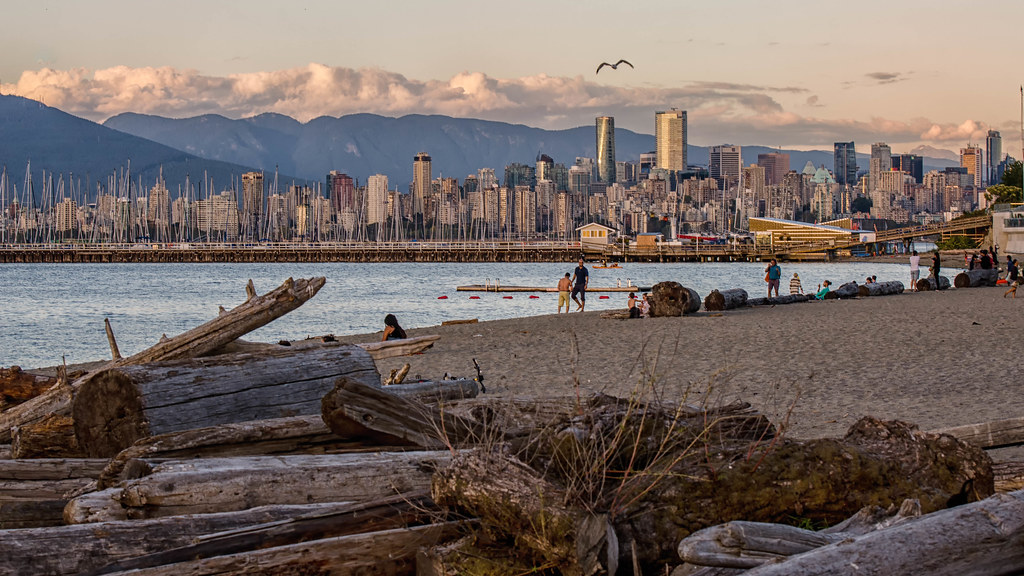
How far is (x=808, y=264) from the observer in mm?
141375

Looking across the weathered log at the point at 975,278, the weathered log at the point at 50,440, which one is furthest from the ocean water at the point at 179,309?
the weathered log at the point at 50,440

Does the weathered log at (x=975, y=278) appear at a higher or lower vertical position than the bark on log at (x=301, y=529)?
lower

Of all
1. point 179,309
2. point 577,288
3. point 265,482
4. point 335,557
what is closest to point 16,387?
point 265,482

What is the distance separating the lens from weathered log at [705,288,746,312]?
32.2 m

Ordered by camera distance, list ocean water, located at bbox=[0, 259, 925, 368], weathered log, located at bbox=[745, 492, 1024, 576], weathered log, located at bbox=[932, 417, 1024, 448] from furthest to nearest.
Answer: ocean water, located at bbox=[0, 259, 925, 368] → weathered log, located at bbox=[932, 417, 1024, 448] → weathered log, located at bbox=[745, 492, 1024, 576]

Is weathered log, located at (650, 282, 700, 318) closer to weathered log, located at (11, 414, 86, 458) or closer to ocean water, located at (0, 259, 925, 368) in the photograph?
ocean water, located at (0, 259, 925, 368)

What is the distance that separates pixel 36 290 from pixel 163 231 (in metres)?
115

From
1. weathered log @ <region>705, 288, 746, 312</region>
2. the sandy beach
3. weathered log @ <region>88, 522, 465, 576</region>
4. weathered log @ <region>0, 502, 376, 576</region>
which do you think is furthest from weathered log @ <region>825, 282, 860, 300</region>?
weathered log @ <region>0, 502, 376, 576</region>

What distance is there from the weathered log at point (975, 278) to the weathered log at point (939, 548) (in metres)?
44.6

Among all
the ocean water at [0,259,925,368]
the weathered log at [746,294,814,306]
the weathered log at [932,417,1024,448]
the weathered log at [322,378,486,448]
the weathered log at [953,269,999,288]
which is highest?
the weathered log at [322,378,486,448]

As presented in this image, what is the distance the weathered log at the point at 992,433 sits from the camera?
23.6 ft

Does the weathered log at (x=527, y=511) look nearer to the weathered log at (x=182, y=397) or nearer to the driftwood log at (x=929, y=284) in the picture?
the weathered log at (x=182, y=397)

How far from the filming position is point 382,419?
19.9 ft

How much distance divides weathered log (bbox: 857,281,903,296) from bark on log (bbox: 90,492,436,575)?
38374 millimetres
